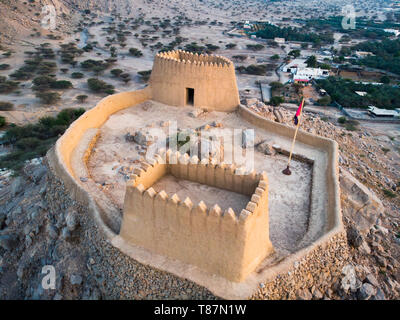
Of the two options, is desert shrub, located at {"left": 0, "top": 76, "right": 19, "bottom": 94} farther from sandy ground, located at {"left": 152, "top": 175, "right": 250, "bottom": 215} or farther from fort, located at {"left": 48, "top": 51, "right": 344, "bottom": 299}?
sandy ground, located at {"left": 152, "top": 175, "right": 250, "bottom": 215}

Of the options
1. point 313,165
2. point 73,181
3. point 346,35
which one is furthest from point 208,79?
point 346,35

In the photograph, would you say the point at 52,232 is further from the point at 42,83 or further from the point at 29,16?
the point at 29,16

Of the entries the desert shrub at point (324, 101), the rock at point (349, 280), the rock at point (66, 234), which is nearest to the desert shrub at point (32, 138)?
the rock at point (66, 234)

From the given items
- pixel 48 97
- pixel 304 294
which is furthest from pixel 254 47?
pixel 304 294

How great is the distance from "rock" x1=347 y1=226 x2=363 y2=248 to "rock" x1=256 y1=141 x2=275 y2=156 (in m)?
4.13

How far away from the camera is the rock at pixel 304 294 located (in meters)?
7.88

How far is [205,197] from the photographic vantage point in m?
7.81

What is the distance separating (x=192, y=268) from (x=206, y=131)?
310 inches

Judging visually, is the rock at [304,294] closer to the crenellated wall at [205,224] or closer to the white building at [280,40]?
the crenellated wall at [205,224]

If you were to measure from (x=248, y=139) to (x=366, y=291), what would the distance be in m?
7.07

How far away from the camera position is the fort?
22.4ft

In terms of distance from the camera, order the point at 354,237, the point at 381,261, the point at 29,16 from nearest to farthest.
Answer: the point at 354,237 < the point at 381,261 < the point at 29,16

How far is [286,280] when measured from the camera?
7.42 m

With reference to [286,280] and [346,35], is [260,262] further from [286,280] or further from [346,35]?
[346,35]
